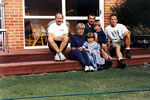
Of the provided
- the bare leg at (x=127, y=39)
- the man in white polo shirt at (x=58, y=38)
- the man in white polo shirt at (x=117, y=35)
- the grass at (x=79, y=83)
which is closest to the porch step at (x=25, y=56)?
the man in white polo shirt at (x=58, y=38)

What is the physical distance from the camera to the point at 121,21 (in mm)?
6496

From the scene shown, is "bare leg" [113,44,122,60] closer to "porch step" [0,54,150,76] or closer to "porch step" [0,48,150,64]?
"porch step" [0,54,150,76]

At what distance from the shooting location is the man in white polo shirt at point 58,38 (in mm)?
5008

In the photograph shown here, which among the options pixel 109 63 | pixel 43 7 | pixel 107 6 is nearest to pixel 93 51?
pixel 109 63

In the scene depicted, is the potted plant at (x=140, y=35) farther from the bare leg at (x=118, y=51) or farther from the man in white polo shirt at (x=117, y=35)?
the bare leg at (x=118, y=51)

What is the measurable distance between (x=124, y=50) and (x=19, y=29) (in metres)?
2.64

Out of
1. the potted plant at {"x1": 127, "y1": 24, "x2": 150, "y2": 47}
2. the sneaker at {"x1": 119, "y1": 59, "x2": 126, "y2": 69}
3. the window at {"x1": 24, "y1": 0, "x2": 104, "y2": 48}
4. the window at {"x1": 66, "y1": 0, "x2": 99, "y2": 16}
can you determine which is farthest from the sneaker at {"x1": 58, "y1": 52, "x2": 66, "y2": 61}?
the window at {"x1": 66, "y1": 0, "x2": 99, "y2": 16}

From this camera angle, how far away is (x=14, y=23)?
19.7 ft

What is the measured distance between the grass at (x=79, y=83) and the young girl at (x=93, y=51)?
24 centimetres

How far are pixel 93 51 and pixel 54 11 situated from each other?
2907mm

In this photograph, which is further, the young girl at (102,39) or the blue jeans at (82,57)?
the young girl at (102,39)

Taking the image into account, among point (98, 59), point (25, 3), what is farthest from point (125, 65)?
point (25, 3)

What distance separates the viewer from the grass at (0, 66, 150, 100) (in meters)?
3.24

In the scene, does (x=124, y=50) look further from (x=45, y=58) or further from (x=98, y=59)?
(x=45, y=58)
